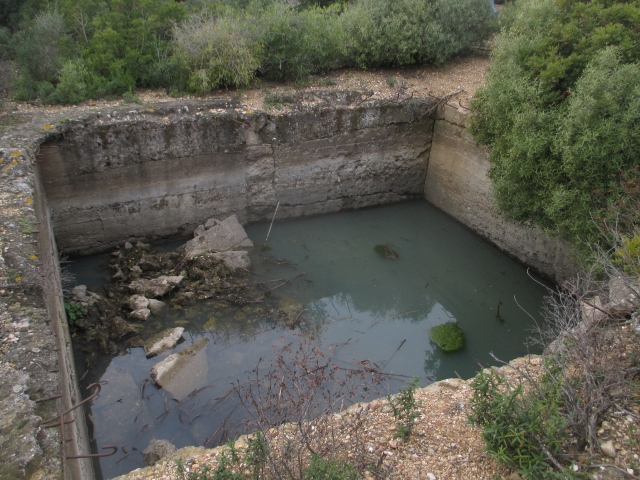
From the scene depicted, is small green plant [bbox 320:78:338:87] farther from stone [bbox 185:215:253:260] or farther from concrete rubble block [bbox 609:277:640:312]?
concrete rubble block [bbox 609:277:640:312]

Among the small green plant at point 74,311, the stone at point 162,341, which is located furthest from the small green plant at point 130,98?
the stone at point 162,341

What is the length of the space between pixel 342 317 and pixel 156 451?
10.9 ft

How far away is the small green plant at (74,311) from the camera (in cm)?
664

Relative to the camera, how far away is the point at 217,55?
8.98 meters

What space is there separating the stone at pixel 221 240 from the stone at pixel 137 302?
48.7 inches

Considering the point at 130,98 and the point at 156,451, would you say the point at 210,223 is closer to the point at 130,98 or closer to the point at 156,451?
the point at 130,98

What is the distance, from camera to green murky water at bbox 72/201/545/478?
225 inches

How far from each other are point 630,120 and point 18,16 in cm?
1225

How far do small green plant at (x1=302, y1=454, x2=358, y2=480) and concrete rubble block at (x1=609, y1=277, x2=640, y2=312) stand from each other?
284 centimetres

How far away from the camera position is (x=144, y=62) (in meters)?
9.16

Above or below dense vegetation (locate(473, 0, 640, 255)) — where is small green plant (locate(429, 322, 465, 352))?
below

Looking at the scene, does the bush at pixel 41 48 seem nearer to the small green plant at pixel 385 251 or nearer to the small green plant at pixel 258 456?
the small green plant at pixel 385 251

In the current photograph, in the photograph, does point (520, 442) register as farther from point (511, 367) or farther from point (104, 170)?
point (104, 170)

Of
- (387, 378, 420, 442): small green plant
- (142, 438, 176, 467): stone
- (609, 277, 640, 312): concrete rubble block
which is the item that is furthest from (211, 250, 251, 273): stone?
(609, 277, 640, 312): concrete rubble block
